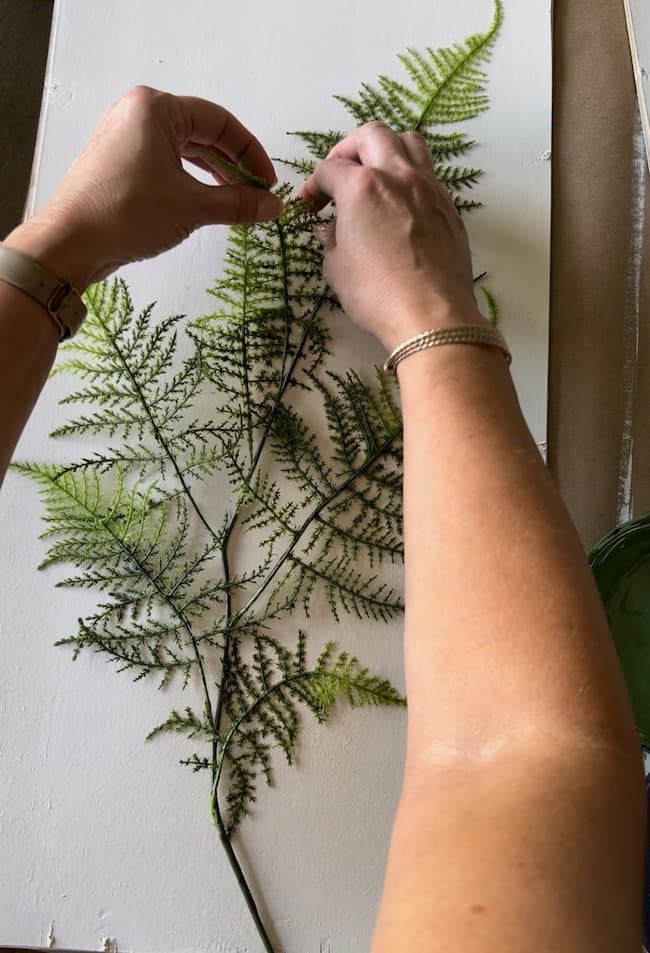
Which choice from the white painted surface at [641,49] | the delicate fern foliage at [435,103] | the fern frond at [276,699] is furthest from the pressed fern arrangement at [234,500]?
the white painted surface at [641,49]

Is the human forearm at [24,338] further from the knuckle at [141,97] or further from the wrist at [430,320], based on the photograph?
the wrist at [430,320]

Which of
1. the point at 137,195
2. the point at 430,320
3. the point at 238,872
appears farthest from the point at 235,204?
the point at 238,872

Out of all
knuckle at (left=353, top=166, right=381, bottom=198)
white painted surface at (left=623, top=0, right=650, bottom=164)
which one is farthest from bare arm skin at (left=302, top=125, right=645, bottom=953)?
white painted surface at (left=623, top=0, right=650, bottom=164)

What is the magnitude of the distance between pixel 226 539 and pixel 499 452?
29cm

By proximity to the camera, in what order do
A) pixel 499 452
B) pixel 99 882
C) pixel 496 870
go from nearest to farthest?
pixel 496 870
pixel 499 452
pixel 99 882

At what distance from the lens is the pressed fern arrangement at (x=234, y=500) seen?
0.67m

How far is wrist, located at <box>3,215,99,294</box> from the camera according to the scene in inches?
21.2

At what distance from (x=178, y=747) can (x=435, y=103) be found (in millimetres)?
642

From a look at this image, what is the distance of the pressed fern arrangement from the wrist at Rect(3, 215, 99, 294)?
14cm

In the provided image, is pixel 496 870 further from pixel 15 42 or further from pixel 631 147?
pixel 15 42

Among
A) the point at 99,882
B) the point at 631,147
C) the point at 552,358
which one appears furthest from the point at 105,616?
the point at 631,147

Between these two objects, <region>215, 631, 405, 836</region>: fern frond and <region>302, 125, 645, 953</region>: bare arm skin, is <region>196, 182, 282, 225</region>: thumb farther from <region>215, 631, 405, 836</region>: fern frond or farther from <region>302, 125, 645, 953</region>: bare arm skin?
<region>215, 631, 405, 836</region>: fern frond

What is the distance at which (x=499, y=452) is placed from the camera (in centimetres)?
49

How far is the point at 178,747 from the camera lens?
25.8 inches
